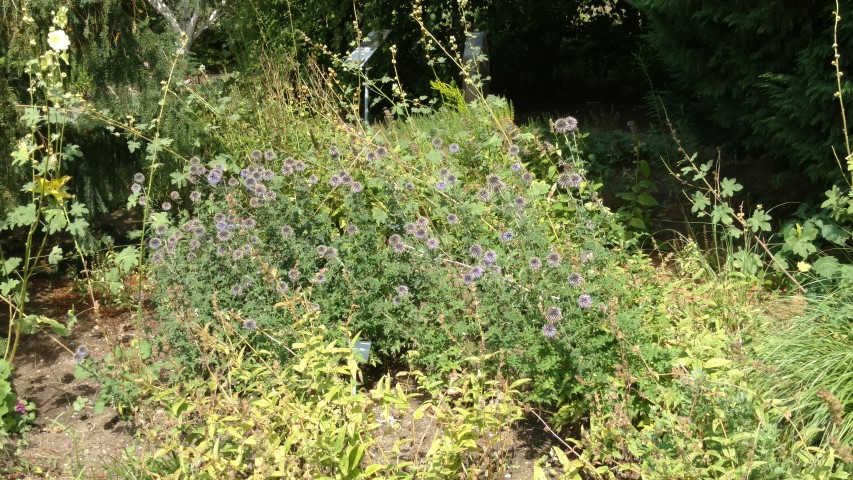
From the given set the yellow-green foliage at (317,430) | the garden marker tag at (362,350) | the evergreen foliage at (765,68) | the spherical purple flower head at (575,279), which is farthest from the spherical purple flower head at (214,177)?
the evergreen foliage at (765,68)

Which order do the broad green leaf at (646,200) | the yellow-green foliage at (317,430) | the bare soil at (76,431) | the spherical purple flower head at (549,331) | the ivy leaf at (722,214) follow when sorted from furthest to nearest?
the broad green leaf at (646,200) → the ivy leaf at (722,214) → the bare soil at (76,431) → the spherical purple flower head at (549,331) → the yellow-green foliage at (317,430)

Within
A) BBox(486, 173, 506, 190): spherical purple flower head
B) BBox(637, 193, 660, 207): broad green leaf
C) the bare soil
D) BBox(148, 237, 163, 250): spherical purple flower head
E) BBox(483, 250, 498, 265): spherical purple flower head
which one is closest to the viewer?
the bare soil

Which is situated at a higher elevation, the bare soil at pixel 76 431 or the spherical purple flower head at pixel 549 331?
the spherical purple flower head at pixel 549 331

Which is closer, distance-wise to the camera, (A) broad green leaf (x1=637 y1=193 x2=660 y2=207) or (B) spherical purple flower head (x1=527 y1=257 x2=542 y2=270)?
(B) spherical purple flower head (x1=527 y1=257 x2=542 y2=270)

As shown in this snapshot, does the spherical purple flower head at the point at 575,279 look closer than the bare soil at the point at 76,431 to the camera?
Yes

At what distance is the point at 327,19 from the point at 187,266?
5.85 metres

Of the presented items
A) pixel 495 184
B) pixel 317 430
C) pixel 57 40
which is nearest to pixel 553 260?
pixel 495 184

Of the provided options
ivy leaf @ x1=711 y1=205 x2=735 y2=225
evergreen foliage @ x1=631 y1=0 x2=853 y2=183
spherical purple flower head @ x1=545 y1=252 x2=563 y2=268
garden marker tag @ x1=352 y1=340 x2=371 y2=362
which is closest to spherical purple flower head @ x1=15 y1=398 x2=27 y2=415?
garden marker tag @ x1=352 y1=340 x2=371 y2=362

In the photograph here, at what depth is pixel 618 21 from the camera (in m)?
9.48

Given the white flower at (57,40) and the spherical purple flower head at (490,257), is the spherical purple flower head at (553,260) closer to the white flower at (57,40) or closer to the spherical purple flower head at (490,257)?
the spherical purple flower head at (490,257)

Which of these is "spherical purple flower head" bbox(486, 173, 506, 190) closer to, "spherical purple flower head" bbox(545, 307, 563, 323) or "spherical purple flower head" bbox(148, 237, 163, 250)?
"spherical purple flower head" bbox(545, 307, 563, 323)

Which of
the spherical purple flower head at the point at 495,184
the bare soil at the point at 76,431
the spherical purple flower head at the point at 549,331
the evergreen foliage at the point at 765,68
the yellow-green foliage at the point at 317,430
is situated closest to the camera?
the yellow-green foliage at the point at 317,430

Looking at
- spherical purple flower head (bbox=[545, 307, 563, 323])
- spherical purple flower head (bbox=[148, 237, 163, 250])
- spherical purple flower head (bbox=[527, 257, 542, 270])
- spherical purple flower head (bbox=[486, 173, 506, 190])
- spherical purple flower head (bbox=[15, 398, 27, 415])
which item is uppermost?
spherical purple flower head (bbox=[486, 173, 506, 190])

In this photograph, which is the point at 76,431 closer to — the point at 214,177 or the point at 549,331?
the point at 214,177
